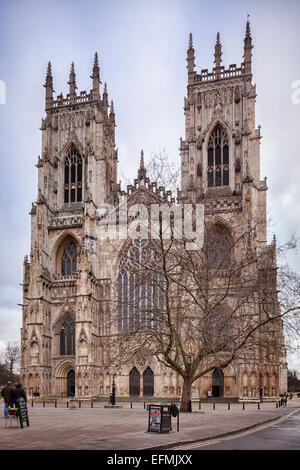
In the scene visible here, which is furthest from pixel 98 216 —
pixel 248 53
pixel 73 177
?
pixel 248 53

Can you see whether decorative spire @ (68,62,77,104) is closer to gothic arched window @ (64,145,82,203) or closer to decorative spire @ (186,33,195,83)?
gothic arched window @ (64,145,82,203)

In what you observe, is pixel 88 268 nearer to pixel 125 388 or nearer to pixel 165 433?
pixel 125 388

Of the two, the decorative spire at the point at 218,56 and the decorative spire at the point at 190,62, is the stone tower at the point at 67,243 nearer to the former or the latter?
the decorative spire at the point at 190,62

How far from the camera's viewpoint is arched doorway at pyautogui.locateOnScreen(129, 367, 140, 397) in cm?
4240

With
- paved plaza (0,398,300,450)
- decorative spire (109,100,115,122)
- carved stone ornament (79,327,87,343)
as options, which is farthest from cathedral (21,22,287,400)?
paved plaza (0,398,300,450)

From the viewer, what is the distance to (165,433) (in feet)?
47.4

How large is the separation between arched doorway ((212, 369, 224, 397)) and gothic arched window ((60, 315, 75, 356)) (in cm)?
A: 1238

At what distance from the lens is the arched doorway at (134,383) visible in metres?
42.4

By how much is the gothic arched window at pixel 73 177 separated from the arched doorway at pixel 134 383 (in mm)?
17251

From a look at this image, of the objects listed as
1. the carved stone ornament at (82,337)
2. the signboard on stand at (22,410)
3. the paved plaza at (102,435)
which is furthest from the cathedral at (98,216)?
the signboard on stand at (22,410)

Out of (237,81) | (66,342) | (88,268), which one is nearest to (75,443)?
(88,268)

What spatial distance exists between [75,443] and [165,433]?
129 inches

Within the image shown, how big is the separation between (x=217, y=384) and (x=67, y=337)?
13642 mm

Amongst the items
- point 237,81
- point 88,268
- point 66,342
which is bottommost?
point 66,342
